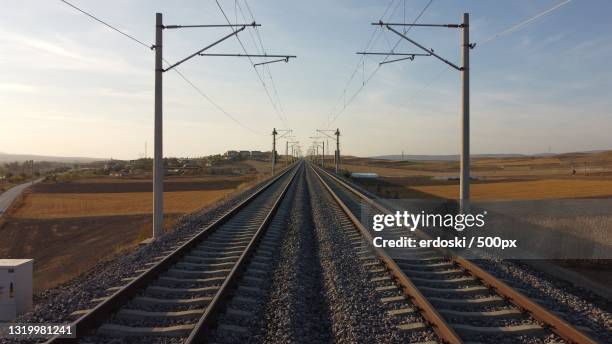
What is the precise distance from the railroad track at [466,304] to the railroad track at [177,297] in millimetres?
2689

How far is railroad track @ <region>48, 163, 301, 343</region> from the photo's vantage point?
6.16m

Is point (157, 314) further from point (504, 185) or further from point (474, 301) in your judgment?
point (504, 185)

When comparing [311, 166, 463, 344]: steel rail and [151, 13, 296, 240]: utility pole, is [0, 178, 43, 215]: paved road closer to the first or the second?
[151, 13, 296, 240]: utility pole

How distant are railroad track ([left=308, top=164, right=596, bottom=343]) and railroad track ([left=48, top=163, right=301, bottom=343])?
2689mm

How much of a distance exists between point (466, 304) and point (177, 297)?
4630 mm

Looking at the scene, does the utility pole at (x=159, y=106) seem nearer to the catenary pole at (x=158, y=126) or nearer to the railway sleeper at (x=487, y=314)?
the catenary pole at (x=158, y=126)

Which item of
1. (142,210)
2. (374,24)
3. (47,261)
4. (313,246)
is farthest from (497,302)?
(142,210)

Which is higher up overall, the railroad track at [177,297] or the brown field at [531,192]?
the railroad track at [177,297]

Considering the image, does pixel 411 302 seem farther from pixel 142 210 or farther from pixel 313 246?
pixel 142 210

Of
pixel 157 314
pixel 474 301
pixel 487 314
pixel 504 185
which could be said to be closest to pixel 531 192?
pixel 504 185

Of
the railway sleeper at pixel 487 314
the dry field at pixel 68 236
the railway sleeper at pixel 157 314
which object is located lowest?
the dry field at pixel 68 236

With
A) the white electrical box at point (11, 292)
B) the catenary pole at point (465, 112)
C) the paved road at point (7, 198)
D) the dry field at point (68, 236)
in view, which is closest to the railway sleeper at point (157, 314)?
the white electrical box at point (11, 292)

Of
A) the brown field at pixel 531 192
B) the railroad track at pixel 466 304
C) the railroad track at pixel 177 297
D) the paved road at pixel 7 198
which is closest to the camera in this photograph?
the railroad track at pixel 466 304

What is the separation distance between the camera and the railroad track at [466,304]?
6.06 metres
